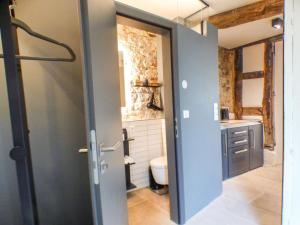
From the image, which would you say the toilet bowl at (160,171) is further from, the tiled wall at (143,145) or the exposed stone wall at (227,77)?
the exposed stone wall at (227,77)

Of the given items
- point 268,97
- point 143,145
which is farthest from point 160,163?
point 268,97

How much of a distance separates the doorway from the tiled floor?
1 centimetres

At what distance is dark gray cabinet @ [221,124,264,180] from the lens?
3.01 metres

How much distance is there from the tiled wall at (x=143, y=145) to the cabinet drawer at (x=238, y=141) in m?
1.08

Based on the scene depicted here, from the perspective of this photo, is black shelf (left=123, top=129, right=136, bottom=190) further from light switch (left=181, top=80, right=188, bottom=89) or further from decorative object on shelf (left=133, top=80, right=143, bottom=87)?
light switch (left=181, top=80, right=188, bottom=89)

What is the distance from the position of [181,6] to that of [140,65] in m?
1.01

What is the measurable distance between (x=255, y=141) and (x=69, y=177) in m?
3.17

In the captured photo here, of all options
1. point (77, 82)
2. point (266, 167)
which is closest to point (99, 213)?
point (77, 82)

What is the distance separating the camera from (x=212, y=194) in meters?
2.42

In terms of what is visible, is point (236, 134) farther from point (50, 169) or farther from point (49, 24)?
point (49, 24)

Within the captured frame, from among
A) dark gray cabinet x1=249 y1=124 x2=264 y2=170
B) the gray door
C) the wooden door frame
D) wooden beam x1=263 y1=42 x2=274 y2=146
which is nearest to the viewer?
the wooden door frame

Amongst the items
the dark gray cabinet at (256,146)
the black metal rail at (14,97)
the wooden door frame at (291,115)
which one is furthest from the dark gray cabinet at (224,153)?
the black metal rail at (14,97)

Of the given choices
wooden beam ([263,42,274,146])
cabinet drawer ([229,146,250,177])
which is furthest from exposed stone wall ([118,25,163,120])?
wooden beam ([263,42,274,146])

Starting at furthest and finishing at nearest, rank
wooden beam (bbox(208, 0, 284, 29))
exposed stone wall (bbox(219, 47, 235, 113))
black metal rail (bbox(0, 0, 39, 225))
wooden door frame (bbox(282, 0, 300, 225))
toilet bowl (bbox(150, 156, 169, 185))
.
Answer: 1. exposed stone wall (bbox(219, 47, 235, 113))
2. toilet bowl (bbox(150, 156, 169, 185))
3. wooden beam (bbox(208, 0, 284, 29))
4. wooden door frame (bbox(282, 0, 300, 225))
5. black metal rail (bbox(0, 0, 39, 225))
